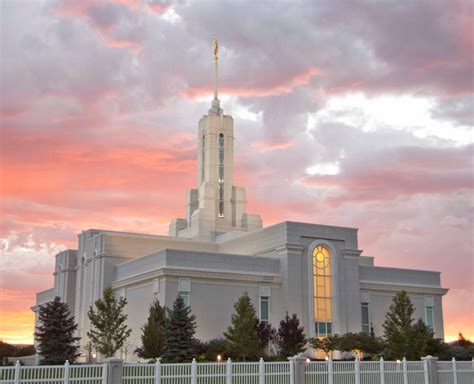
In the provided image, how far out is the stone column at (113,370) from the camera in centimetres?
2584

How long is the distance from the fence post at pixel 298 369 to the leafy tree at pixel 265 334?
59.5 ft

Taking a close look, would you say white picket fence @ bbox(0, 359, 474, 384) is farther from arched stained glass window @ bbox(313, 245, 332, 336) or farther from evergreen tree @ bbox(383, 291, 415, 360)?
arched stained glass window @ bbox(313, 245, 332, 336)

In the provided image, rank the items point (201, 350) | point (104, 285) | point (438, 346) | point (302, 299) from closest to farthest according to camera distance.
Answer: point (201, 350) → point (438, 346) → point (302, 299) → point (104, 285)

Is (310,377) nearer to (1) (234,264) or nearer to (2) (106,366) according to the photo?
(2) (106,366)

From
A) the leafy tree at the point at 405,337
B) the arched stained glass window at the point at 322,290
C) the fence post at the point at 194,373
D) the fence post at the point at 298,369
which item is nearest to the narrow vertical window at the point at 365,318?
the arched stained glass window at the point at 322,290

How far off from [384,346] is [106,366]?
2802 cm

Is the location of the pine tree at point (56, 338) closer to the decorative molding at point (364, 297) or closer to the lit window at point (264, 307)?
the lit window at point (264, 307)

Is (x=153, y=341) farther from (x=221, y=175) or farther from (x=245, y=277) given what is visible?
(x=221, y=175)

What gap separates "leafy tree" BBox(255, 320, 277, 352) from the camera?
48.8 metres

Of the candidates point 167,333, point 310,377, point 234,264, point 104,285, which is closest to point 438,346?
point 234,264

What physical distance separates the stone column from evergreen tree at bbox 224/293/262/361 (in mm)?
18687

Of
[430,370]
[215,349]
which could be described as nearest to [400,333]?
[215,349]

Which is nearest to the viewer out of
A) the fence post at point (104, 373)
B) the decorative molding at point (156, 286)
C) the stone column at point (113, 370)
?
the fence post at point (104, 373)

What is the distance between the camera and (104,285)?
60500mm
